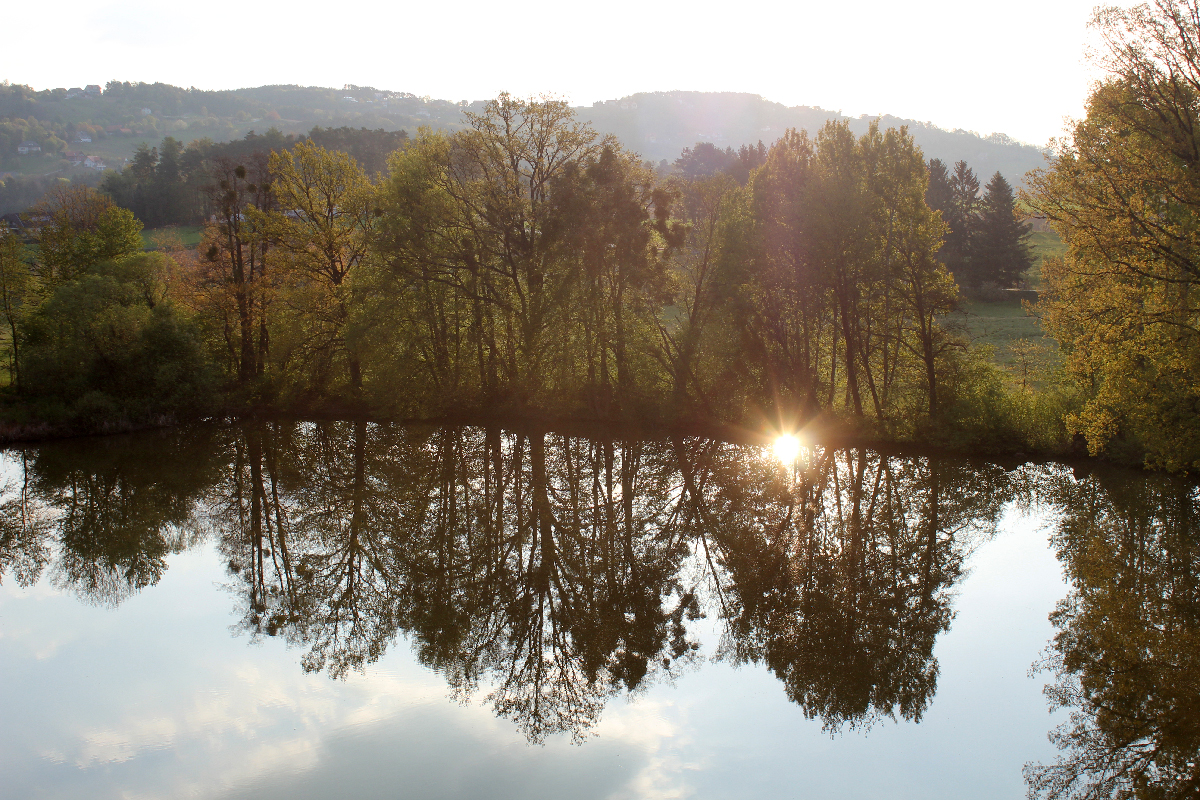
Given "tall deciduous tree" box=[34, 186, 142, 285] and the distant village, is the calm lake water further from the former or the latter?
the distant village

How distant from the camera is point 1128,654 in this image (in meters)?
10.1

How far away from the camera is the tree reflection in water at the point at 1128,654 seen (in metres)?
7.89

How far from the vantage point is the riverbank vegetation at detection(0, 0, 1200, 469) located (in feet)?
57.0

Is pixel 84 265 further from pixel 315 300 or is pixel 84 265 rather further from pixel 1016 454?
pixel 1016 454

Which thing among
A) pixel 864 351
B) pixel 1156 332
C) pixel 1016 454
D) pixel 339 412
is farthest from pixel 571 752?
pixel 339 412

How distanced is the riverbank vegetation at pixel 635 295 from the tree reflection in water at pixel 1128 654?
12.4 ft

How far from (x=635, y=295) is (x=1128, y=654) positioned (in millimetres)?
20748

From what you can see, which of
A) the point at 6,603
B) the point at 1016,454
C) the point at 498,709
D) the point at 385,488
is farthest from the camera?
the point at 1016,454

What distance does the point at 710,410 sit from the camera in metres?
28.7

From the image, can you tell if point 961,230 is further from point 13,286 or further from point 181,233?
point 181,233

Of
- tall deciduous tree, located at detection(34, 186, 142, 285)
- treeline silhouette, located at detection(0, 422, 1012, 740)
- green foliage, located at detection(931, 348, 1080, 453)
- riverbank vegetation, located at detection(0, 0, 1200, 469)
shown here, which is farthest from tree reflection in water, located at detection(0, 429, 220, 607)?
green foliage, located at detection(931, 348, 1080, 453)

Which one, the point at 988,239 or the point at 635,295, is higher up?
the point at 988,239

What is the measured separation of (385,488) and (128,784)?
12.1 metres

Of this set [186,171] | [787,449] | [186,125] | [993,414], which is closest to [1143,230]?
[993,414]
